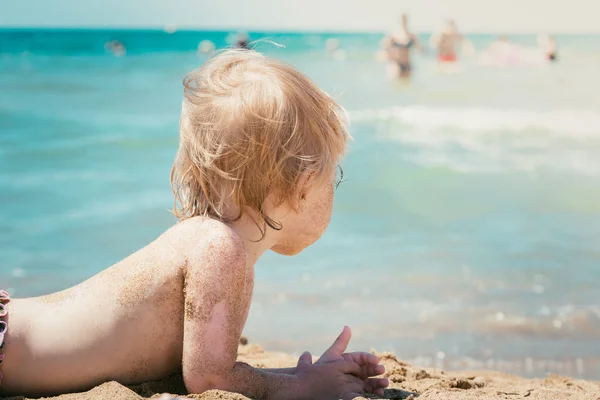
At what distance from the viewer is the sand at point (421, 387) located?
77.2 inches

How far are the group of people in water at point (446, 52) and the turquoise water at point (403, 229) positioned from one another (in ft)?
20.4

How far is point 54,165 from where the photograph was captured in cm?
793

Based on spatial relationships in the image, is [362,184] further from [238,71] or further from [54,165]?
[238,71]

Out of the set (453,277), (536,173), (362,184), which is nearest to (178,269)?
(453,277)

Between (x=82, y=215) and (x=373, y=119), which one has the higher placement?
(x=373, y=119)

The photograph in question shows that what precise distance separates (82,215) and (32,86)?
11163mm

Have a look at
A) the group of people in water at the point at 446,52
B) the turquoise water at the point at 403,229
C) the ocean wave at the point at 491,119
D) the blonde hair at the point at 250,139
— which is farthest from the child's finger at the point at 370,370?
the group of people in water at the point at 446,52

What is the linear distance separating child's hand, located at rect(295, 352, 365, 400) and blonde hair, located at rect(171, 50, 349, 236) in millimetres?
421

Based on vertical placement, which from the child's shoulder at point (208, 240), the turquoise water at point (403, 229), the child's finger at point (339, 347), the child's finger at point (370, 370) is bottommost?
the child's finger at point (370, 370)

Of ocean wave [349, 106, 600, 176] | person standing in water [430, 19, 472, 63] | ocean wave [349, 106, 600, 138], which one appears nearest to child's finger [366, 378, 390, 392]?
ocean wave [349, 106, 600, 176]

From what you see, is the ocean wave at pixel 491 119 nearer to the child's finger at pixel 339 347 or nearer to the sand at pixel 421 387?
the sand at pixel 421 387

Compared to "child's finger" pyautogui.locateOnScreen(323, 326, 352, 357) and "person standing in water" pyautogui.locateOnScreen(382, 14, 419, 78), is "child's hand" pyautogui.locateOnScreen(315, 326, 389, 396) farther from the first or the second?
"person standing in water" pyautogui.locateOnScreen(382, 14, 419, 78)

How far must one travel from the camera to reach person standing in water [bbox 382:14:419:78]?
18.1 metres

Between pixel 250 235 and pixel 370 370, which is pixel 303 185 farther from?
pixel 370 370
